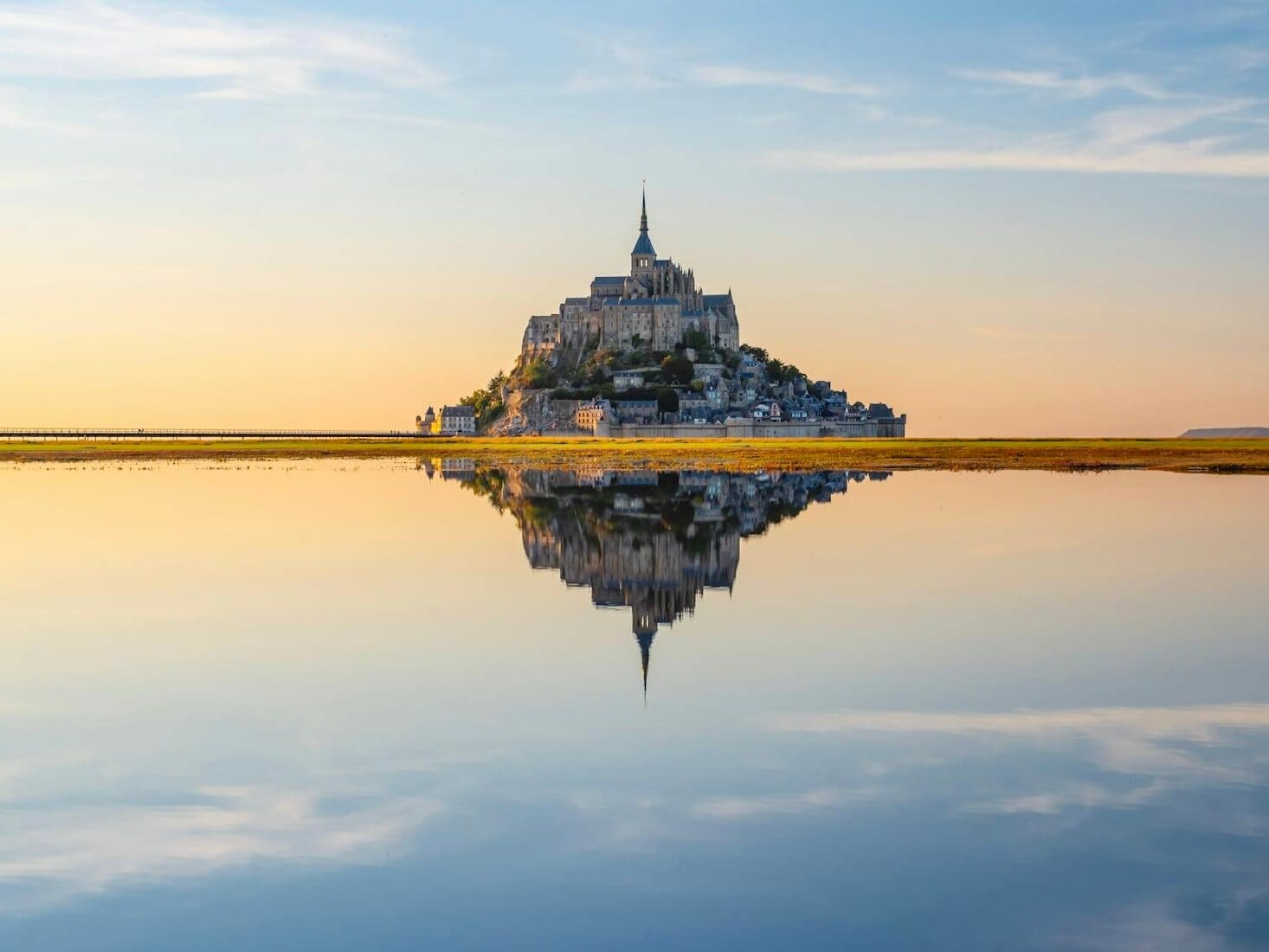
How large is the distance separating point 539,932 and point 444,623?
9778 millimetres

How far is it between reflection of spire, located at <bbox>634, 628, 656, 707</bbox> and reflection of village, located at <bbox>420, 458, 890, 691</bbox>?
19mm

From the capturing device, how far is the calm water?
7.42 meters

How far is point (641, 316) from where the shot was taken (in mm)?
153500

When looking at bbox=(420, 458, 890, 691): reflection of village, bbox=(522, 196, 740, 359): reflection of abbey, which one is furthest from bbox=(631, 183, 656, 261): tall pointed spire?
bbox=(420, 458, 890, 691): reflection of village

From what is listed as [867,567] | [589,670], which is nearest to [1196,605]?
[867,567]

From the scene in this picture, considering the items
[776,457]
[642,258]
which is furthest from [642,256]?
[776,457]

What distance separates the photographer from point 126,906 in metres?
7.57

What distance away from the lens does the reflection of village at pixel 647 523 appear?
20688 mm

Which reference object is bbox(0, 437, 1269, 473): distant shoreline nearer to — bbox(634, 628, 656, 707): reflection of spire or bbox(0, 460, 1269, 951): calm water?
bbox(0, 460, 1269, 951): calm water

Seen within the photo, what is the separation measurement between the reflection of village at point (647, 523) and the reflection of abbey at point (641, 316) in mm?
92675

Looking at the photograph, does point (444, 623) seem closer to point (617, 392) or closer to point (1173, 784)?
point (1173, 784)

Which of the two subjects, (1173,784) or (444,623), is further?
(444,623)

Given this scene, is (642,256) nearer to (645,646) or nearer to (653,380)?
(653,380)

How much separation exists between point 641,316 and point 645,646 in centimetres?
13950
